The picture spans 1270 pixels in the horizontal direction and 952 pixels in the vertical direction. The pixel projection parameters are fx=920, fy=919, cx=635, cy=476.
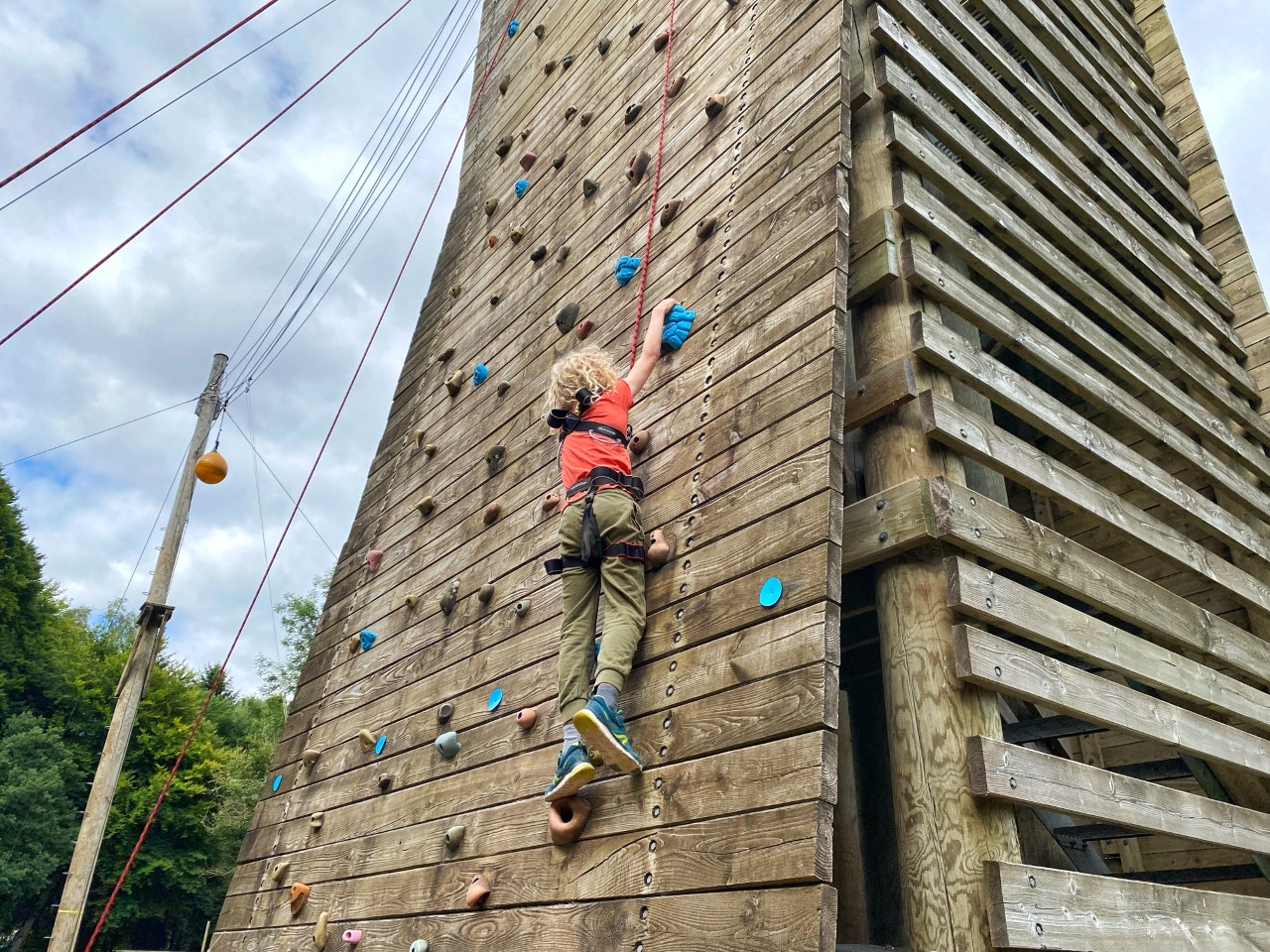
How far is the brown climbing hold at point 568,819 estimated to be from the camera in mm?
2442

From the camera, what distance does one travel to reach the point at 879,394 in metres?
2.53

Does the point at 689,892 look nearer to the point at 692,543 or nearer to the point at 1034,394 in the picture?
the point at 692,543

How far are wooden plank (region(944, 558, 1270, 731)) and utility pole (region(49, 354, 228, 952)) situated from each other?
8.87 meters

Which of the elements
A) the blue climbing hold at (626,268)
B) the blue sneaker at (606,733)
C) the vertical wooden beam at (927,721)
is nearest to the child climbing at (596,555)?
the blue sneaker at (606,733)

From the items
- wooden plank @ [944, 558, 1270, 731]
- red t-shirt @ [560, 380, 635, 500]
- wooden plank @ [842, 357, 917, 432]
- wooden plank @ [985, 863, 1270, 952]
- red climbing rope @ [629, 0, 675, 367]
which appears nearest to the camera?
wooden plank @ [985, 863, 1270, 952]

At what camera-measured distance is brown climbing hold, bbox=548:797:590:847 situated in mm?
2442

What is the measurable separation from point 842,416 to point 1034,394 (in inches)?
31.0

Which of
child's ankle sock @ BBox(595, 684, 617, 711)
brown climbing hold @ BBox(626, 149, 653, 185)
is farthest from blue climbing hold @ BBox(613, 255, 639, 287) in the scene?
child's ankle sock @ BBox(595, 684, 617, 711)

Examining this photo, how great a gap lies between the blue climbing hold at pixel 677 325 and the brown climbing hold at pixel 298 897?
107 inches

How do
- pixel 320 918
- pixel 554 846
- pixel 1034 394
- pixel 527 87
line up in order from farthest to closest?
pixel 527 87
pixel 320 918
pixel 1034 394
pixel 554 846

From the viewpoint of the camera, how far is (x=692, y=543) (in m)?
2.68

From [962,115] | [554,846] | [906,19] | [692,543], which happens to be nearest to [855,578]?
[692,543]

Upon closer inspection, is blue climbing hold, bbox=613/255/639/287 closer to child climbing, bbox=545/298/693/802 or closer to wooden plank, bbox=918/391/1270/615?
child climbing, bbox=545/298/693/802

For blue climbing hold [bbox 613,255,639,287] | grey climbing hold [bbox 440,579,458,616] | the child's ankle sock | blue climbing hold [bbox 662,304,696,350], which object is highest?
blue climbing hold [bbox 613,255,639,287]
